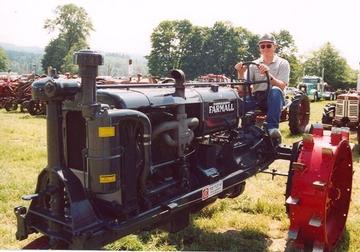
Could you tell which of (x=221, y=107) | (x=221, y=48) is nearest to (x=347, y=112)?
(x=221, y=107)

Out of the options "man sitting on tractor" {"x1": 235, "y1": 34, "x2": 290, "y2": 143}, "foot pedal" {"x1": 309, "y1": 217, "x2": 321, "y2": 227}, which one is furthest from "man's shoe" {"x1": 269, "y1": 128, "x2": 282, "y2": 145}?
"foot pedal" {"x1": 309, "y1": 217, "x2": 321, "y2": 227}

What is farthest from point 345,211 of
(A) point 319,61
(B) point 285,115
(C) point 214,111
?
(A) point 319,61

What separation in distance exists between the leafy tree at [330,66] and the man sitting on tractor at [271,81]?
49727 millimetres

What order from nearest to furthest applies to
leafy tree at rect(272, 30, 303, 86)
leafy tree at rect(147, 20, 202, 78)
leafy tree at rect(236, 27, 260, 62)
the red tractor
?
the red tractor
leafy tree at rect(147, 20, 202, 78)
leafy tree at rect(236, 27, 260, 62)
leafy tree at rect(272, 30, 303, 86)

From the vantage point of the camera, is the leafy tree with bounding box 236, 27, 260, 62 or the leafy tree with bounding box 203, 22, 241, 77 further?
the leafy tree with bounding box 236, 27, 260, 62

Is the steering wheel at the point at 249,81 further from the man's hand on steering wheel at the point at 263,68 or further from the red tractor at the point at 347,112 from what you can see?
the red tractor at the point at 347,112

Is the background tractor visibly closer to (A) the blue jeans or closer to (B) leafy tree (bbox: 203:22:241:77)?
(B) leafy tree (bbox: 203:22:241:77)

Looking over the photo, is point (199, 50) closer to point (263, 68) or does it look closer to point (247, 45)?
point (247, 45)

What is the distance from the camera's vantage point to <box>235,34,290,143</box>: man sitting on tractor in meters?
4.11

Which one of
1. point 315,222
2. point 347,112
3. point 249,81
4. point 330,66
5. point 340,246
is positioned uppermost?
point 330,66

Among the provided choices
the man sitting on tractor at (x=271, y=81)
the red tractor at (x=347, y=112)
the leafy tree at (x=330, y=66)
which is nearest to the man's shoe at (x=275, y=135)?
the man sitting on tractor at (x=271, y=81)

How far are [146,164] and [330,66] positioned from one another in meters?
55.6

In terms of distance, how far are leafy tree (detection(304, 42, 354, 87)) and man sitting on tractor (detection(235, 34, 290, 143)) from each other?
1958 inches

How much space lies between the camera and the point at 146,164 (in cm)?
252
